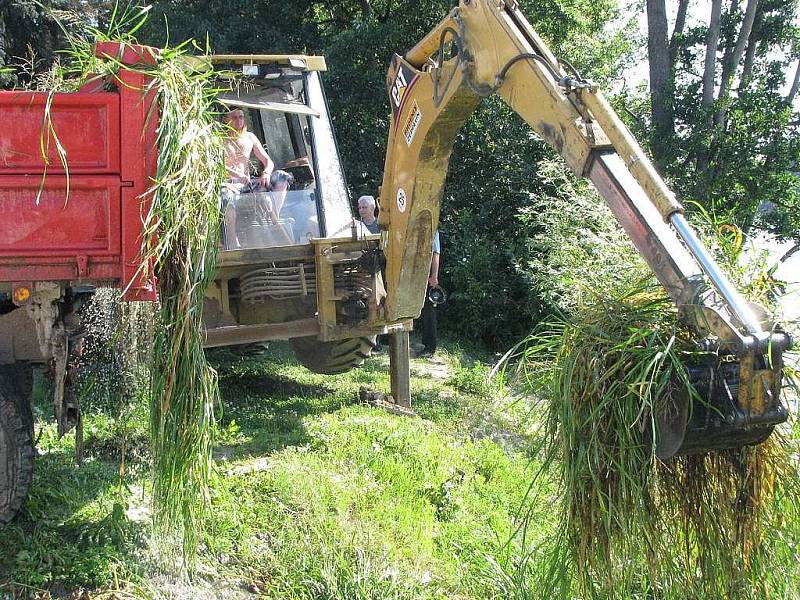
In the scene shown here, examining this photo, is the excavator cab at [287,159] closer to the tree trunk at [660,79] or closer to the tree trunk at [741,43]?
the tree trunk at [660,79]

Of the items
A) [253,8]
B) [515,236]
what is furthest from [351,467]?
[253,8]

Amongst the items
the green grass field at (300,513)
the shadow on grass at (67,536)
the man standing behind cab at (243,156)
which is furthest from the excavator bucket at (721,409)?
the man standing behind cab at (243,156)

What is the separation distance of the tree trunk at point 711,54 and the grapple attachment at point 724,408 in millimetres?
11120

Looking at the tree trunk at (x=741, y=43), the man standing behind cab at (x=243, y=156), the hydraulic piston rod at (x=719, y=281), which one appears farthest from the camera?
the tree trunk at (x=741, y=43)

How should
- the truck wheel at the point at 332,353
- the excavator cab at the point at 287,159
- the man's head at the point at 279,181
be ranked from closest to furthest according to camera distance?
the excavator cab at the point at 287,159 < the man's head at the point at 279,181 < the truck wheel at the point at 332,353

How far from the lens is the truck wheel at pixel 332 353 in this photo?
7.64 meters

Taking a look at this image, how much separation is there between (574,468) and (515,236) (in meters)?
9.87

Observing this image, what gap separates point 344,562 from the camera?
4.53m

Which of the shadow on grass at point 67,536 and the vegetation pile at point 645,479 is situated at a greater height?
the vegetation pile at point 645,479

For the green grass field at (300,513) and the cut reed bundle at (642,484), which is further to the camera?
the green grass field at (300,513)

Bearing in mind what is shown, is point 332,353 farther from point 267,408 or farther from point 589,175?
point 589,175

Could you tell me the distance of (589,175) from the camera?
3.75 metres

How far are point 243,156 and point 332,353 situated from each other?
7.01 ft

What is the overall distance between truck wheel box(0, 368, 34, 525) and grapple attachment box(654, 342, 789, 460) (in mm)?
3284
